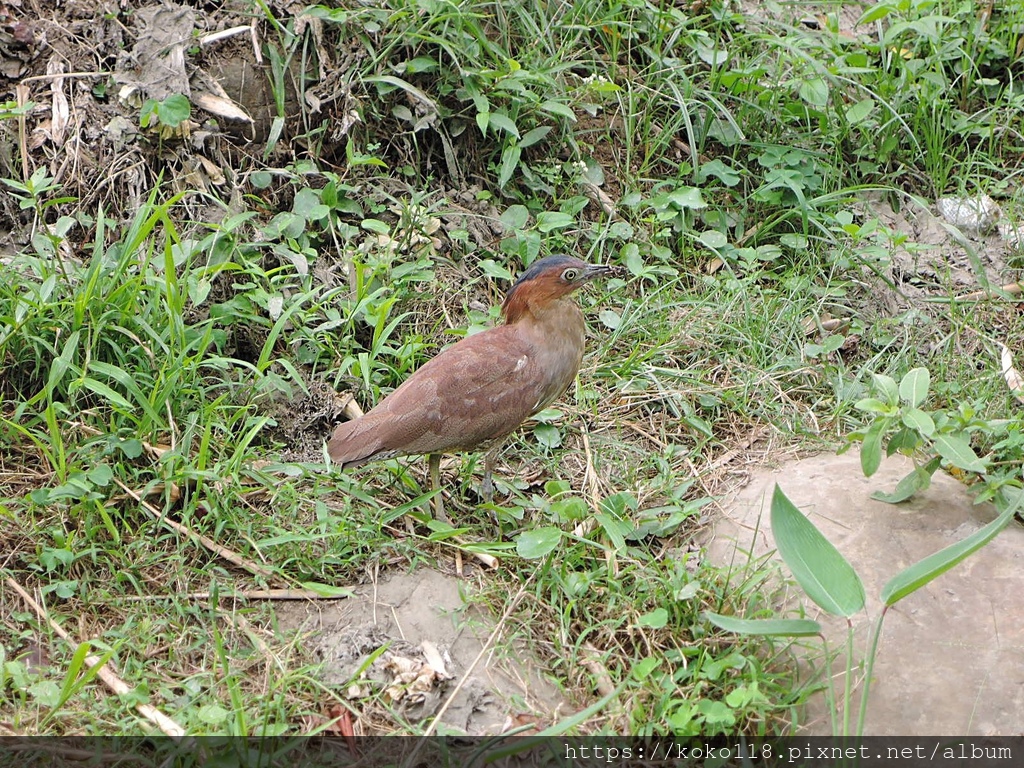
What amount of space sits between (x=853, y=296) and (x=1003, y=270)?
0.89 metres

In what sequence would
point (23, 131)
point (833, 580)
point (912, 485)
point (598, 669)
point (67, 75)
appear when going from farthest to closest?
point (67, 75) → point (23, 131) → point (912, 485) → point (598, 669) → point (833, 580)

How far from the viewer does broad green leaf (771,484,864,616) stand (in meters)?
3.87

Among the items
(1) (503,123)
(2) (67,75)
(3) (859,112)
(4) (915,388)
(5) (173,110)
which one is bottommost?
(4) (915,388)

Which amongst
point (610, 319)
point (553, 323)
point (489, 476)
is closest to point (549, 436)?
point (489, 476)

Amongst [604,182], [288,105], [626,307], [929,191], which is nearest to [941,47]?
[929,191]

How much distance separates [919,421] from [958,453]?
7.2 inches

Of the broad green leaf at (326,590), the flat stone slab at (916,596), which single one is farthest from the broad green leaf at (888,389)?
the broad green leaf at (326,590)

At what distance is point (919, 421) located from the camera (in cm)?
437

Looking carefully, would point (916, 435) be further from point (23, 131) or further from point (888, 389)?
point (23, 131)

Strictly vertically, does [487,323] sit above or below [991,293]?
above

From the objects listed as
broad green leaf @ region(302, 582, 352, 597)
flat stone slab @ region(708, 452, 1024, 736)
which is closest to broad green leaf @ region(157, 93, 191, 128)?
broad green leaf @ region(302, 582, 352, 597)

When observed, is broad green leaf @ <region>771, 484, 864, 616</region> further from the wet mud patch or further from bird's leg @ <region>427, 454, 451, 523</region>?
bird's leg @ <region>427, 454, 451, 523</region>

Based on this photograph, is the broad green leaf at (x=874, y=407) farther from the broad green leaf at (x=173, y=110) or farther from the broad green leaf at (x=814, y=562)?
the broad green leaf at (x=173, y=110)

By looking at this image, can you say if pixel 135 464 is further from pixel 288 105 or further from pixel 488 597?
pixel 288 105
